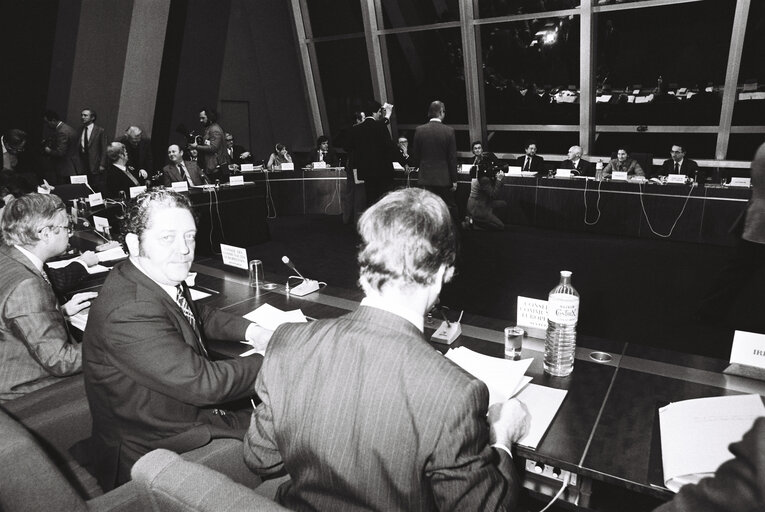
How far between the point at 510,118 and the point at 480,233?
273 cm

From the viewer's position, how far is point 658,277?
4.74 metres

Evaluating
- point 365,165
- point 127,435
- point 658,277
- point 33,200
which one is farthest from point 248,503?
Answer: point 365,165

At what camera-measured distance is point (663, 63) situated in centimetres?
722

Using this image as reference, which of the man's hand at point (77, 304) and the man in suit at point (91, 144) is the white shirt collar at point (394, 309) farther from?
the man in suit at point (91, 144)

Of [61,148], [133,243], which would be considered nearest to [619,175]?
[133,243]

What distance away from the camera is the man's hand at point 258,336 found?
1717 millimetres

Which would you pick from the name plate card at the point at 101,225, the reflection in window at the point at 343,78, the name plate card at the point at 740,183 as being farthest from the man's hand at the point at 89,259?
the reflection in window at the point at 343,78

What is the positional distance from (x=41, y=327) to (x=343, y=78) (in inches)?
357

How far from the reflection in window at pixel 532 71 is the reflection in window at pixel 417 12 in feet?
2.11

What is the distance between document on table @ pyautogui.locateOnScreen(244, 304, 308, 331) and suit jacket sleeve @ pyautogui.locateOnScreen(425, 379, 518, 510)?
3.70ft

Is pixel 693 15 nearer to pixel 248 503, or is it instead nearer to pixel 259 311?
pixel 259 311

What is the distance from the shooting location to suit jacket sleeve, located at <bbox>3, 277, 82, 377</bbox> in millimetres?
1719

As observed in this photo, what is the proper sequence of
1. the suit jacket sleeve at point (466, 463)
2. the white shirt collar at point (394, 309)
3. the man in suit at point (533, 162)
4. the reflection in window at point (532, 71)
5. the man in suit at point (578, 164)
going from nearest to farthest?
the suit jacket sleeve at point (466, 463), the white shirt collar at point (394, 309), the man in suit at point (578, 164), the man in suit at point (533, 162), the reflection in window at point (532, 71)

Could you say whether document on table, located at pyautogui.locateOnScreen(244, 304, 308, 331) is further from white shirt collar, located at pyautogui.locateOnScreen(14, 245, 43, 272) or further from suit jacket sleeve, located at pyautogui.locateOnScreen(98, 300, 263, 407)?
white shirt collar, located at pyautogui.locateOnScreen(14, 245, 43, 272)
